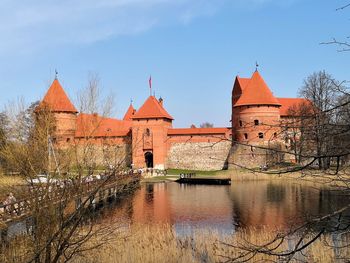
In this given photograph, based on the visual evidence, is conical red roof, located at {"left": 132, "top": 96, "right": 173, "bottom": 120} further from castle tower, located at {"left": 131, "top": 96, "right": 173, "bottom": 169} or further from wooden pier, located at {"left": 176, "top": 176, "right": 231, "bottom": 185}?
wooden pier, located at {"left": 176, "top": 176, "right": 231, "bottom": 185}

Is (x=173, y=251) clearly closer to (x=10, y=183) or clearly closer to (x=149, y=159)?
(x=10, y=183)

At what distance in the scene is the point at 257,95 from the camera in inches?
1420

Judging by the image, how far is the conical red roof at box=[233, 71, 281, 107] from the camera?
35.5m

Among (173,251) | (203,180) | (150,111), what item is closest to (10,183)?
(173,251)

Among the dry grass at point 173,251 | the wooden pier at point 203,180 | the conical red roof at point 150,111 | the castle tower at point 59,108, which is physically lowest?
the dry grass at point 173,251

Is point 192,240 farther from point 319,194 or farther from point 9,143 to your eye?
point 319,194

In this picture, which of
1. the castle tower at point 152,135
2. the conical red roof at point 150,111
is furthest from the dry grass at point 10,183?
the conical red roof at point 150,111

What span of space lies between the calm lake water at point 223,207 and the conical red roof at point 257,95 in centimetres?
1205

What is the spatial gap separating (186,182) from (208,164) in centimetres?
813

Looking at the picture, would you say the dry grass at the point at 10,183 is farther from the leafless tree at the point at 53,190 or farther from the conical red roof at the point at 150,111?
the conical red roof at the point at 150,111

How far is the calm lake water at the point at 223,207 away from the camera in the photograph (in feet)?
45.5

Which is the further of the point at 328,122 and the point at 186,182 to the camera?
the point at 186,182

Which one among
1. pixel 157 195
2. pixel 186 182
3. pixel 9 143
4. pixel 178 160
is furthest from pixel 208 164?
pixel 9 143

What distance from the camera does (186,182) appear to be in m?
30.2
